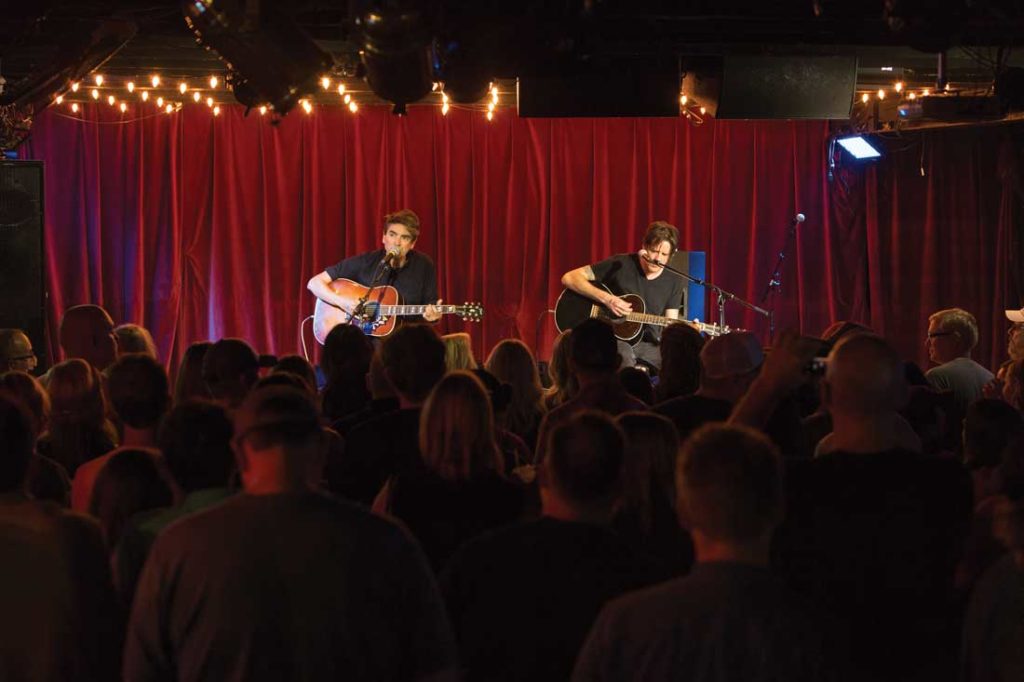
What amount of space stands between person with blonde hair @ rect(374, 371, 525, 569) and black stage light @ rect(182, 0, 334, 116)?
3625 mm

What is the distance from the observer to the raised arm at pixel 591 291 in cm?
984

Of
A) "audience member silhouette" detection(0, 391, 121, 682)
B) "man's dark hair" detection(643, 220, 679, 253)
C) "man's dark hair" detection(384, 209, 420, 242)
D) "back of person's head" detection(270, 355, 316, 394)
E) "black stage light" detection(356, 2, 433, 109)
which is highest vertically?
"black stage light" detection(356, 2, 433, 109)

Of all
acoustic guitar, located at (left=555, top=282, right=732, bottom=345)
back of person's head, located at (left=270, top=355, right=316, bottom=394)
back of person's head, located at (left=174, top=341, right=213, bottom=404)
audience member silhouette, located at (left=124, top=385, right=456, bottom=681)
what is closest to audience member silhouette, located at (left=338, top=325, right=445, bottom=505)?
back of person's head, located at (left=270, top=355, right=316, bottom=394)

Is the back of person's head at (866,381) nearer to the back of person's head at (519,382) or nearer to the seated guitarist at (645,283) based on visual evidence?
the back of person's head at (519,382)

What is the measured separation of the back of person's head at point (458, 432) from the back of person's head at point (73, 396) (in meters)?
1.55

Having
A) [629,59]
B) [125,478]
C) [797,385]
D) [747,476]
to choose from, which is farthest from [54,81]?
[747,476]

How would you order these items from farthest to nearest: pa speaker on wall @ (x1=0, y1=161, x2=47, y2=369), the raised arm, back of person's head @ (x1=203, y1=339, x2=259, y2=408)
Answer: the raised arm < pa speaker on wall @ (x1=0, y1=161, x2=47, y2=369) < back of person's head @ (x1=203, y1=339, x2=259, y2=408)

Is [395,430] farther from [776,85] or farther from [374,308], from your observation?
[374,308]

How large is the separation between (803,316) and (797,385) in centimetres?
975

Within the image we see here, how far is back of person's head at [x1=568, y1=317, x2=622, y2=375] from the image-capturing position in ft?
15.4

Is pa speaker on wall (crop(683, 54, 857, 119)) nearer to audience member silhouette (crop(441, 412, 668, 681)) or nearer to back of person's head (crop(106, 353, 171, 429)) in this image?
back of person's head (crop(106, 353, 171, 429))

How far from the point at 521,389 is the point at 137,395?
1.96 metres

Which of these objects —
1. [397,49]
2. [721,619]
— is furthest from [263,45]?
[721,619]

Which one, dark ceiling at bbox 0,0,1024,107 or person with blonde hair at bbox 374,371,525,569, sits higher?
dark ceiling at bbox 0,0,1024,107
